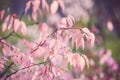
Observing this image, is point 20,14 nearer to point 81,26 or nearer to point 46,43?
point 46,43

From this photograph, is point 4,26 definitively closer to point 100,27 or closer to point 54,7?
point 54,7

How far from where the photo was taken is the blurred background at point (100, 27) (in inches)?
55.3

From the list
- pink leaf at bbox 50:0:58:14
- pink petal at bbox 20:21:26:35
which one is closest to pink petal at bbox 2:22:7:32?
pink petal at bbox 20:21:26:35

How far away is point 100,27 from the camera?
5.15ft

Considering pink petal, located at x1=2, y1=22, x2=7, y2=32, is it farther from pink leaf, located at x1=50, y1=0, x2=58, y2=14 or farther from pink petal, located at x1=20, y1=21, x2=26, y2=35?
pink leaf, located at x1=50, y1=0, x2=58, y2=14

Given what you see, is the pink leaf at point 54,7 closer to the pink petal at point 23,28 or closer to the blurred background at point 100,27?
the blurred background at point 100,27

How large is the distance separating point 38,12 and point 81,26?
0.21 meters

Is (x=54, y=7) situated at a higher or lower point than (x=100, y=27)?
higher

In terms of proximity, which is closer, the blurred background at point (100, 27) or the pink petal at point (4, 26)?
the pink petal at point (4, 26)

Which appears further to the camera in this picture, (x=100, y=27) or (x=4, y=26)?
(x=100, y=27)

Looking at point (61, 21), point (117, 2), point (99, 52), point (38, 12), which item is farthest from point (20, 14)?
point (117, 2)

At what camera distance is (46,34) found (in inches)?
51.7

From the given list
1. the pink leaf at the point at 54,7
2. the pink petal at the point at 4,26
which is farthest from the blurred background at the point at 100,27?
the pink petal at the point at 4,26

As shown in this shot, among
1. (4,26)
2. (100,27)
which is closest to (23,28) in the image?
(4,26)
